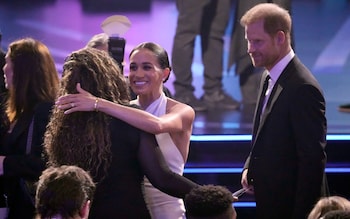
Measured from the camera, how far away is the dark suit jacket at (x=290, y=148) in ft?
8.40

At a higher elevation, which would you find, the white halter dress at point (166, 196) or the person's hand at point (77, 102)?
the person's hand at point (77, 102)

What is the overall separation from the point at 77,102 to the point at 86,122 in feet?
0.24

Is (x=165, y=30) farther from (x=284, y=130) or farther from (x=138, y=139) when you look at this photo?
(x=138, y=139)

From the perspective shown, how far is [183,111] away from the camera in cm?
270

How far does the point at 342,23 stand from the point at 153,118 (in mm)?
4268

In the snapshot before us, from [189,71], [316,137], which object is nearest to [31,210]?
[316,137]

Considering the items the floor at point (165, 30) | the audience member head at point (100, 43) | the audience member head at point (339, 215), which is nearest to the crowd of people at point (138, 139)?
the audience member head at point (339, 215)

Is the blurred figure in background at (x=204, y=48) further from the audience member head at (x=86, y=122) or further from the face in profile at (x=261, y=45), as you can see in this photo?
the audience member head at (x=86, y=122)

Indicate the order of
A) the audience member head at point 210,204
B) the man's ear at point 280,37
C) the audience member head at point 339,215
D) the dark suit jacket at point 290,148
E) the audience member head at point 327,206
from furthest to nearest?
the man's ear at point 280,37, the dark suit jacket at point 290,148, the audience member head at point 327,206, the audience member head at point 210,204, the audience member head at point 339,215

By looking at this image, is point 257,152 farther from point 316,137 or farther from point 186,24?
point 186,24

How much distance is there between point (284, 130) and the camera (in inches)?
103

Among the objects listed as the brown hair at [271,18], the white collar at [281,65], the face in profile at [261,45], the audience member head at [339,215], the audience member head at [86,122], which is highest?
the brown hair at [271,18]

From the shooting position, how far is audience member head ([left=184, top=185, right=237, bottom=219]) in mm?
2021

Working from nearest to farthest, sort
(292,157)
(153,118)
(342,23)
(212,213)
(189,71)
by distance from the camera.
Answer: (212,213) → (153,118) → (292,157) → (189,71) → (342,23)
